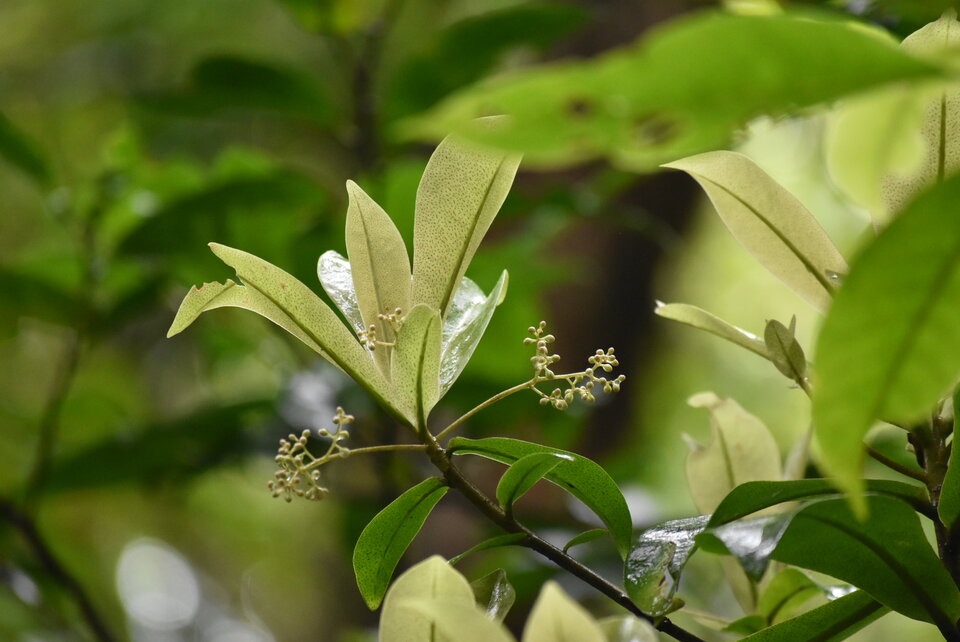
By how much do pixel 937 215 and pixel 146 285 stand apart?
3.15 feet

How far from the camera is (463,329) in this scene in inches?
18.0

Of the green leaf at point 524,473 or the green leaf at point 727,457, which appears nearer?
the green leaf at point 524,473

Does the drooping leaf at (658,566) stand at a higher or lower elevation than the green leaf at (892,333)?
lower

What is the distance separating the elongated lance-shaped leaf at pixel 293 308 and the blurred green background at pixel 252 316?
0.26 metres

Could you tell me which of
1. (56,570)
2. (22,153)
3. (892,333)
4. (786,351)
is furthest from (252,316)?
(892,333)

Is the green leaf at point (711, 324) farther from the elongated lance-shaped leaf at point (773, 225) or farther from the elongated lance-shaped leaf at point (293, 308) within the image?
the elongated lance-shaped leaf at point (293, 308)

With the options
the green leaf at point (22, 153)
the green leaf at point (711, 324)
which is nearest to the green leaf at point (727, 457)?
the green leaf at point (711, 324)

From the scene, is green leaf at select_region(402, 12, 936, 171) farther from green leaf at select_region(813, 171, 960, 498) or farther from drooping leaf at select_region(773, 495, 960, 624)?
drooping leaf at select_region(773, 495, 960, 624)

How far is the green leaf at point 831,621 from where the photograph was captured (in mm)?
398

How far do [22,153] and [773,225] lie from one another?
0.85 meters

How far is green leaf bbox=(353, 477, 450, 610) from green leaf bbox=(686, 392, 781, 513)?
18 centimetres

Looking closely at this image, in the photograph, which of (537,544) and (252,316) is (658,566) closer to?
(537,544)

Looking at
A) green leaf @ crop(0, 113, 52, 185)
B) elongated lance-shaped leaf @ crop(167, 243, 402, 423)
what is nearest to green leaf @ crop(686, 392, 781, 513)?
elongated lance-shaped leaf @ crop(167, 243, 402, 423)

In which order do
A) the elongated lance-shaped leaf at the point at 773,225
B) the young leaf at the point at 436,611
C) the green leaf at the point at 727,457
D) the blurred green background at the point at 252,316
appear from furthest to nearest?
the blurred green background at the point at 252,316 < the green leaf at the point at 727,457 < the elongated lance-shaped leaf at the point at 773,225 < the young leaf at the point at 436,611
